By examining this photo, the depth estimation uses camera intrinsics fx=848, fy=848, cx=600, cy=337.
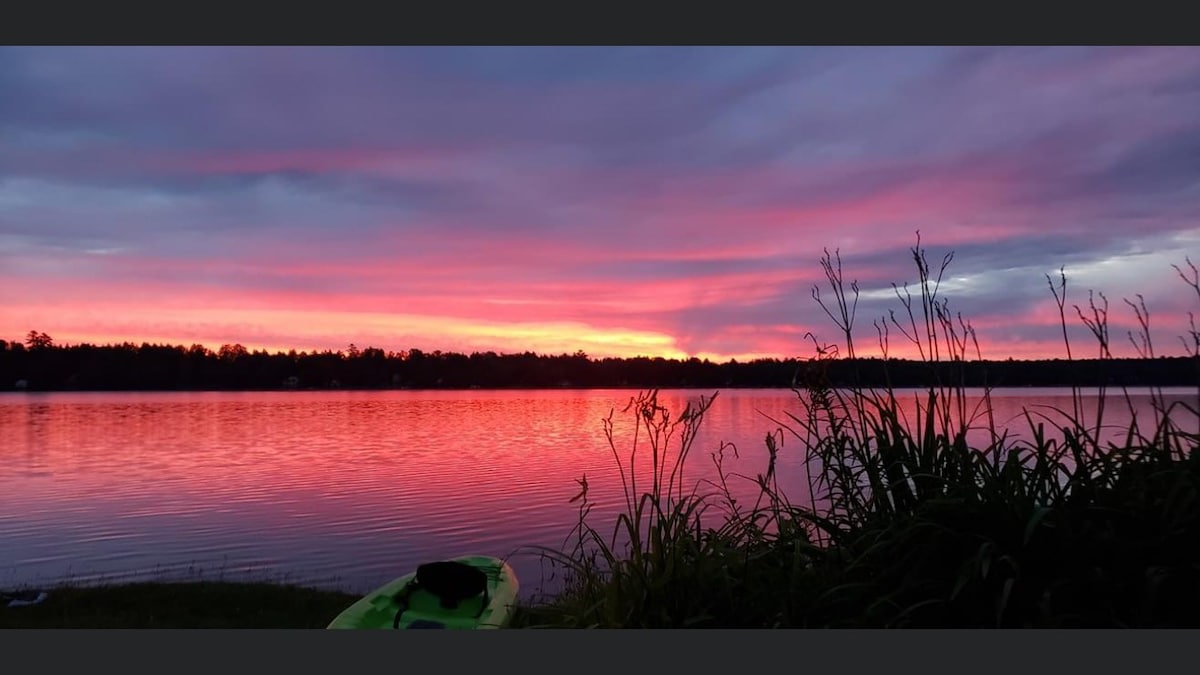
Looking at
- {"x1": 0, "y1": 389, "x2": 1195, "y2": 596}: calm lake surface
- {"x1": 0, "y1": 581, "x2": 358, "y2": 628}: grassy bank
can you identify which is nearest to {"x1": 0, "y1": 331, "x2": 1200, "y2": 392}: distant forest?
{"x1": 0, "y1": 389, "x2": 1195, "y2": 596}: calm lake surface

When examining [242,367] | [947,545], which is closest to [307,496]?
[947,545]

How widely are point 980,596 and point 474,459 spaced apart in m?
27.3

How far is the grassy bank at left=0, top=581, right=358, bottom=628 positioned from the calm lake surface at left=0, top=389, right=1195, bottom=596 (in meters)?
2.10

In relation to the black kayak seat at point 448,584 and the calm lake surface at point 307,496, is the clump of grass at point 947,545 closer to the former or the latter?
the calm lake surface at point 307,496

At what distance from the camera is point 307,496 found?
855 inches

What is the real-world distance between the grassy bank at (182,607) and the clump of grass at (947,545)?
222 inches

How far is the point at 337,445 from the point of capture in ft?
119

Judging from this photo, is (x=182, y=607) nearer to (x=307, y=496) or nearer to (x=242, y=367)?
(x=307, y=496)

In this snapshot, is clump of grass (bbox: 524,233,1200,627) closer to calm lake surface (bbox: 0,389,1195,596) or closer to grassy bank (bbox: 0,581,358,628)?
calm lake surface (bbox: 0,389,1195,596)

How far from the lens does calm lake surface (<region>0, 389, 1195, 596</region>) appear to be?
46.0ft

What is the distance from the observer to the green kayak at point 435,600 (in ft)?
23.4

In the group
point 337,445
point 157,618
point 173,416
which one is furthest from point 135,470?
point 173,416

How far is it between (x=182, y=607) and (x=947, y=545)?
345 inches

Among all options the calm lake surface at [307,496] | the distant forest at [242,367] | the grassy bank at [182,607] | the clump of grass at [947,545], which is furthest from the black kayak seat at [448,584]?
the distant forest at [242,367]
